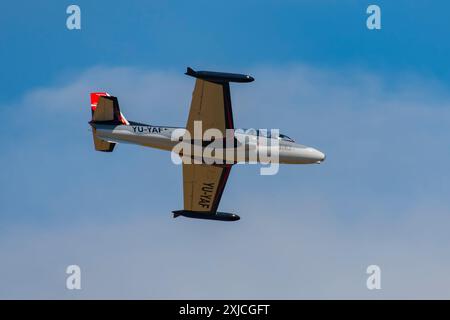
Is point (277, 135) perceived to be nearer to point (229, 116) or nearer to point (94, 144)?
point (229, 116)

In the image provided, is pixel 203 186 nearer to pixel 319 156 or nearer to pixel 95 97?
pixel 319 156

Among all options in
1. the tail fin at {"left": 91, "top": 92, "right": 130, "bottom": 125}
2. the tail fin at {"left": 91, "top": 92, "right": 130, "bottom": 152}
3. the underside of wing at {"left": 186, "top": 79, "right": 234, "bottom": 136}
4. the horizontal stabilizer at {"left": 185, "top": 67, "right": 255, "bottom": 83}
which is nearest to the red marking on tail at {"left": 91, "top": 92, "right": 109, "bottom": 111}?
the tail fin at {"left": 91, "top": 92, "right": 130, "bottom": 152}

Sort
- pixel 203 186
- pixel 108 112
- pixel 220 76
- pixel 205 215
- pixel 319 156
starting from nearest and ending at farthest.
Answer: pixel 220 76
pixel 108 112
pixel 319 156
pixel 205 215
pixel 203 186

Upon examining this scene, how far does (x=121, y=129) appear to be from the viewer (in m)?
57.5

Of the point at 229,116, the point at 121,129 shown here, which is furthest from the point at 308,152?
the point at 121,129

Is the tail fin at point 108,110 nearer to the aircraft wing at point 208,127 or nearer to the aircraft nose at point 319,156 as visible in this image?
the aircraft wing at point 208,127

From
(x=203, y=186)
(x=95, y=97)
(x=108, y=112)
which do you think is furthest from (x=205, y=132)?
(x=95, y=97)

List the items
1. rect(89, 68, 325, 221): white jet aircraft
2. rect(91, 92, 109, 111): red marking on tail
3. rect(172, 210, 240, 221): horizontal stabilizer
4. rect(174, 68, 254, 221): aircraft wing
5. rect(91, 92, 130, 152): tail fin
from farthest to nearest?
1. rect(172, 210, 240, 221): horizontal stabilizer
2. rect(91, 92, 109, 111): red marking on tail
3. rect(91, 92, 130, 152): tail fin
4. rect(89, 68, 325, 221): white jet aircraft
5. rect(174, 68, 254, 221): aircraft wing

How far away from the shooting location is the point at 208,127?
188ft

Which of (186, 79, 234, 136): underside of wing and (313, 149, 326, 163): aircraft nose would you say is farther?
(313, 149, 326, 163): aircraft nose

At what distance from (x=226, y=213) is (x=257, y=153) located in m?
6.89

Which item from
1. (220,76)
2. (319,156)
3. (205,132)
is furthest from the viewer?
(319,156)

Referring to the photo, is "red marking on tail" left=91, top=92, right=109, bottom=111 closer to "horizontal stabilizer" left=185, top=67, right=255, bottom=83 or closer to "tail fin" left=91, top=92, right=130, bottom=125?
"tail fin" left=91, top=92, right=130, bottom=125

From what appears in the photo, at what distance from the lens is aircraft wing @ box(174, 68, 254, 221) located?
55.6 m
